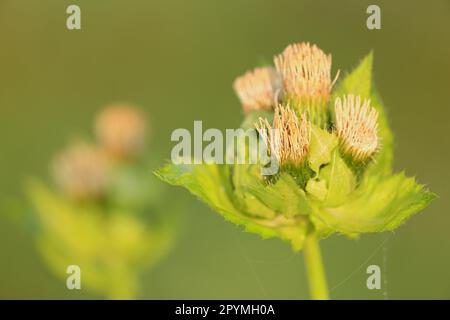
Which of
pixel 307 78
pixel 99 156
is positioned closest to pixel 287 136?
pixel 307 78

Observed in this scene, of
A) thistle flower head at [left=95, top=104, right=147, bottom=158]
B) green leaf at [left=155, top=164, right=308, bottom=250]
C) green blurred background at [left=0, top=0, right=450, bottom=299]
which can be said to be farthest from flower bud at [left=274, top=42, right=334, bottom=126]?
green blurred background at [left=0, top=0, right=450, bottom=299]

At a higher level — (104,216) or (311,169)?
(104,216)

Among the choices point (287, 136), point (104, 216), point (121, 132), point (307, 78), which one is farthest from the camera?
point (121, 132)

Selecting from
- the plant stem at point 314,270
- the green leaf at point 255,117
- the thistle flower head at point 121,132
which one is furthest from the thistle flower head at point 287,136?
the thistle flower head at point 121,132

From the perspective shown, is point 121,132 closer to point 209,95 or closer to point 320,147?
point 320,147

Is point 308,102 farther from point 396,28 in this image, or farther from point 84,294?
point 396,28

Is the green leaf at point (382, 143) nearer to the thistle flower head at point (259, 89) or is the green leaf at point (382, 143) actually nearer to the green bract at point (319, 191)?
the green bract at point (319, 191)
